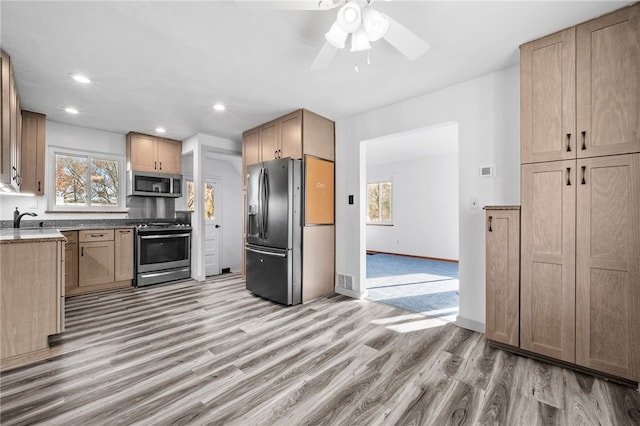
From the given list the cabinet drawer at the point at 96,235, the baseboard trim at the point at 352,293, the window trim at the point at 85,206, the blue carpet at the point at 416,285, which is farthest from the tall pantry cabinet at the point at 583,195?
the window trim at the point at 85,206

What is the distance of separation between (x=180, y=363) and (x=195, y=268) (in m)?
2.77

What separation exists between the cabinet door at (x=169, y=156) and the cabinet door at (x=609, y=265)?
541 cm

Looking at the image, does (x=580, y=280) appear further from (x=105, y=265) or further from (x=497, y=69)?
(x=105, y=265)

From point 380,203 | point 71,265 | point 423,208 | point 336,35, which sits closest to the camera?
point 336,35

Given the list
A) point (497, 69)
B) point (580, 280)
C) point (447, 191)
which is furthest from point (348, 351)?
point (447, 191)

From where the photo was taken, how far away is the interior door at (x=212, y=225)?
514 centimetres

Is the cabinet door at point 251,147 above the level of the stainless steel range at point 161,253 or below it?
above

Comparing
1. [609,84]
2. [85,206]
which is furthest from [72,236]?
[609,84]

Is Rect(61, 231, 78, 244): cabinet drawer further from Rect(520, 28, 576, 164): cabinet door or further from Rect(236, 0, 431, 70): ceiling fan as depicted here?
Rect(520, 28, 576, 164): cabinet door

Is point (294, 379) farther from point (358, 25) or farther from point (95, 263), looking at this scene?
point (95, 263)

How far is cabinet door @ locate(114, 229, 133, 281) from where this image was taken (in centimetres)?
412

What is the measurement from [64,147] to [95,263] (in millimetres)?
1846

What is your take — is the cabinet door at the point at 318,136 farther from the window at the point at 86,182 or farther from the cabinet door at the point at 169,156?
the window at the point at 86,182

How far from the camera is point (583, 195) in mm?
1971
